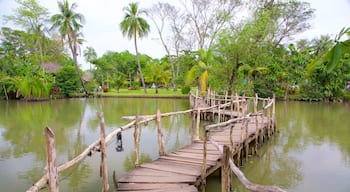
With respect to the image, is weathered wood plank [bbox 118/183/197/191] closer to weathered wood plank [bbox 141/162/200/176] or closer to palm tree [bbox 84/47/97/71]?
weathered wood plank [bbox 141/162/200/176]

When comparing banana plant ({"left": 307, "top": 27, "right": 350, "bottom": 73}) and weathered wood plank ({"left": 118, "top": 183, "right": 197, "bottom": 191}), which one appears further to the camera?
weathered wood plank ({"left": 118, "top": 183, "right": 197, "bottom": 191})

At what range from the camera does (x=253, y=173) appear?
6094mm

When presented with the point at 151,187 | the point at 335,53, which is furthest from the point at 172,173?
the point at 335,53

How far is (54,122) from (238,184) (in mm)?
9966

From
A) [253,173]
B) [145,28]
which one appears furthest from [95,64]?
[253,173]

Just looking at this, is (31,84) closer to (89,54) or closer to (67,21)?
(67,21)

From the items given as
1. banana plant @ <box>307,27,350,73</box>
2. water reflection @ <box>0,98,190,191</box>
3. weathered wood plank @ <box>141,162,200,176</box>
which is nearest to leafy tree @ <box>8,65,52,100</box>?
water reflection @ <box>0,98,190,191</box>

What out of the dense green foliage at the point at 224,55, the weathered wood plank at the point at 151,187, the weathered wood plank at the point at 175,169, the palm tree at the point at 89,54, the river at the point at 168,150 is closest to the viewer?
the weathered wood plank at the point at 151,187

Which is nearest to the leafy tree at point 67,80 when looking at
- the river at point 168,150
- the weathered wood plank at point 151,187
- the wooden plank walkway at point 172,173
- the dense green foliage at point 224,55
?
the dense green foliage at point 224,55

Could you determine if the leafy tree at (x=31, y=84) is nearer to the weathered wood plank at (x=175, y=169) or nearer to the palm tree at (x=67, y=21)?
the palm tree at (x=67, y=21)

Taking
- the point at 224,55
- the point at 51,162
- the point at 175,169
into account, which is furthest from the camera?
the point at 224,55

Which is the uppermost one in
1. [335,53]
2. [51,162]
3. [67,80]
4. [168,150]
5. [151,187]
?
[67,80]

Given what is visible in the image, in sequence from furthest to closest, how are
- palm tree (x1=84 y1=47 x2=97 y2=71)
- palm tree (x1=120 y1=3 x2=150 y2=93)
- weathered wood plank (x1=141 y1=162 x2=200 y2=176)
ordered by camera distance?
palm tree (x1=84 y1=47 x2=97 y2=71) → palm tree (x1=120 y1=3 x2=150 y2=93) → weathered wood plank (x1=141 y1=162 x2=200 y2=176)

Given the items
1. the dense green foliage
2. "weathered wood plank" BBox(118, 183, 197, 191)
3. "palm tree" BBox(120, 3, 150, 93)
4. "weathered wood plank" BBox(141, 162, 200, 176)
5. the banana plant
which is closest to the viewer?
the banana plant
